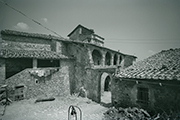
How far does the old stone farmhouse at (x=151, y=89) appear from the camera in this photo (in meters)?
5.16

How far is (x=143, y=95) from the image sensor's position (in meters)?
6.45

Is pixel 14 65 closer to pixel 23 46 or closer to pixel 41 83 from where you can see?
pixel 23 46

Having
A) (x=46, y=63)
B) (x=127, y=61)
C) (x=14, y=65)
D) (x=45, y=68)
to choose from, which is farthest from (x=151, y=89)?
(x=127, y=61)

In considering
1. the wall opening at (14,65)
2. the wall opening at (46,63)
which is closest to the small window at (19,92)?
the wall opening at (14,65)

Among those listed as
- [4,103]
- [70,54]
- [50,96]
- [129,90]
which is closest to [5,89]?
[4,103]

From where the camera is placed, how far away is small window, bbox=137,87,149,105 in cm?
627

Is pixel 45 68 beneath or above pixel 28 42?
beneath

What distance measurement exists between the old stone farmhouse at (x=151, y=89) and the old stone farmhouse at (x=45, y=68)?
225 cm

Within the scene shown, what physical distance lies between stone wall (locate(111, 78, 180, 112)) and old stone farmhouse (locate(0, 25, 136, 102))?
82.0 inches

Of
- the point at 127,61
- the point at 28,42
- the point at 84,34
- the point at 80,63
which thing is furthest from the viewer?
the point at 127,61

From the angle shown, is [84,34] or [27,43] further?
[84,34]

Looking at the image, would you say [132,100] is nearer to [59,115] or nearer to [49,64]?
[59,115]

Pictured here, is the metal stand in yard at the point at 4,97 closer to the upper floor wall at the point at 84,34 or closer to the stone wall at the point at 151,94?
the stone wall at the point at 151,94

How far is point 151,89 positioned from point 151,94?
336 millimetres
